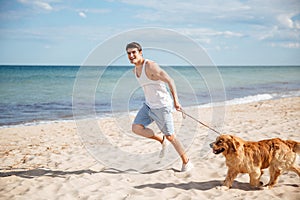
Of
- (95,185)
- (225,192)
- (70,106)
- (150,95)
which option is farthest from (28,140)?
(70,106)

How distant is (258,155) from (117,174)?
2.36m

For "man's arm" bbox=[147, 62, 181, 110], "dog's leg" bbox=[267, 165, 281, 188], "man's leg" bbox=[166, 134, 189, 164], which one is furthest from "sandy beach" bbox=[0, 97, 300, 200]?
"man's arm" bbox=[147, 62, 181, 110]

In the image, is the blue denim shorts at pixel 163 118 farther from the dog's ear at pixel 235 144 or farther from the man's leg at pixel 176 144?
the dog's ear at pixel 235 144

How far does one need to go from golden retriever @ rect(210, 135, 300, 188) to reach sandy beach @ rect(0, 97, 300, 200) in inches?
13.5

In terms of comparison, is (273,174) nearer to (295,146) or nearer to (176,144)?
(295,146)

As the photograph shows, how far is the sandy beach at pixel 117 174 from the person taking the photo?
4.17 meters

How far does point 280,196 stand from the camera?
3.99 metres

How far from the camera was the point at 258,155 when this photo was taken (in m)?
4.08

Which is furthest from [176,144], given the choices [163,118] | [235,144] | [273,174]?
[273,174]

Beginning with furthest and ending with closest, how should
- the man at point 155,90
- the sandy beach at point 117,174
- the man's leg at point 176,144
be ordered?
the man's leg at point 176,144 → the man at point 155,90 → the sandy beach at point 117,174

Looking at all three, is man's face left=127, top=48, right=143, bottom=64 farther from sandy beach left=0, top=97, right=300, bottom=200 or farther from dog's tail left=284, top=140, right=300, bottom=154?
dog's tail left=284, top=140, right=300, bottom=154

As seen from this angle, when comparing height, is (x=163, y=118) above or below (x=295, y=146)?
above

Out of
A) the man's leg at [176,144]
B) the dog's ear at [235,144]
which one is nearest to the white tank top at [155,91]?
the man's leg at [176,144]

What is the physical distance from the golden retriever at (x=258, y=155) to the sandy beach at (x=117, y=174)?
0.34m
